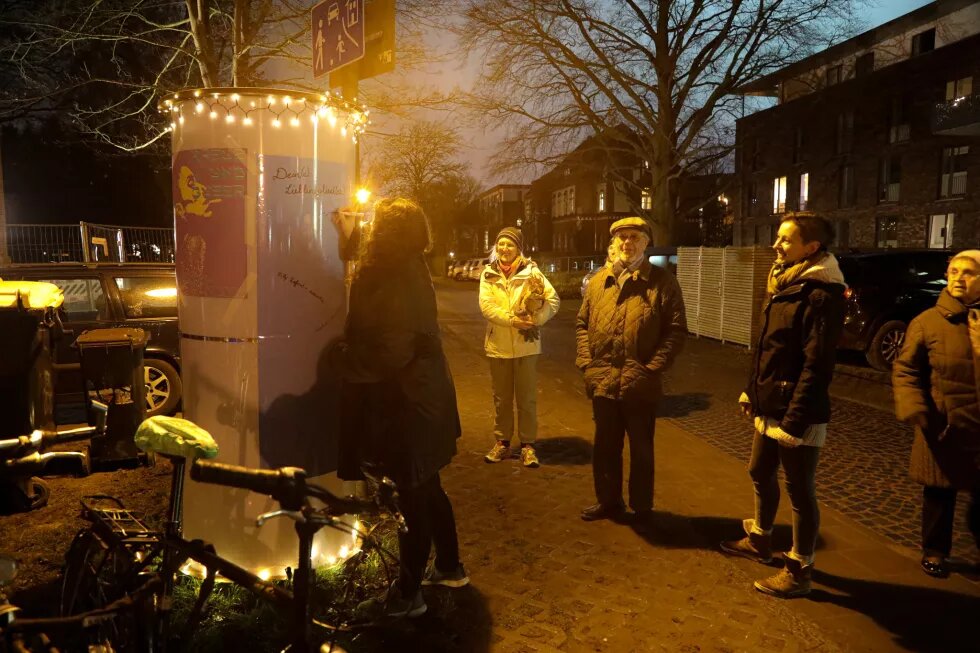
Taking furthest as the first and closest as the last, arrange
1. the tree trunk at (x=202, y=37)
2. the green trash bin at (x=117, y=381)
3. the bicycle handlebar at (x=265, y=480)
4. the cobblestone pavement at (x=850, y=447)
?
1. the tree trunk at (x=202, y=37)
2. the cobblestone pavement at (x=850, y=447)
3. the green trash bin at (x=117, y=381)
4. the bicycle handlebar at (x=265, y=480)

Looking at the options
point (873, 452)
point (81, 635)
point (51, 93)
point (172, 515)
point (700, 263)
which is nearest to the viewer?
point (81, 635)

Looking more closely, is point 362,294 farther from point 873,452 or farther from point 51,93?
point 51,93

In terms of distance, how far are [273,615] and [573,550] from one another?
1.85m

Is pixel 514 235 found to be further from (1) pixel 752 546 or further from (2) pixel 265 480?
(2) pixel 265 480

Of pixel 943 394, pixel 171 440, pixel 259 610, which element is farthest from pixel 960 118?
pixel 171 440

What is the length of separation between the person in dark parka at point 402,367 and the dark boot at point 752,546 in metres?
2.08

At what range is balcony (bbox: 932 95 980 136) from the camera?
16078 mm

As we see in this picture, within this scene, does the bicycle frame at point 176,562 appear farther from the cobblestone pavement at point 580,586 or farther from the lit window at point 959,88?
the lit window at point 959,88

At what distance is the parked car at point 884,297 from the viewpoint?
33.1 feet

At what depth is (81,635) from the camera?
2133 millimetres

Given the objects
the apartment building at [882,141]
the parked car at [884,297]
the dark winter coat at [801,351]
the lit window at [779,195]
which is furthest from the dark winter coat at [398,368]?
the lit window at [779,195]

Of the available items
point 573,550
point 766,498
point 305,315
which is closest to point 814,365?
point 766,498

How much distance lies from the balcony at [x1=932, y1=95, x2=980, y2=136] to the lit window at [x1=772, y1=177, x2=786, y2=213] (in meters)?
19.6

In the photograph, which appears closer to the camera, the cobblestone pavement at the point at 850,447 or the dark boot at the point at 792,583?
the dark boot at the point at 792,583
